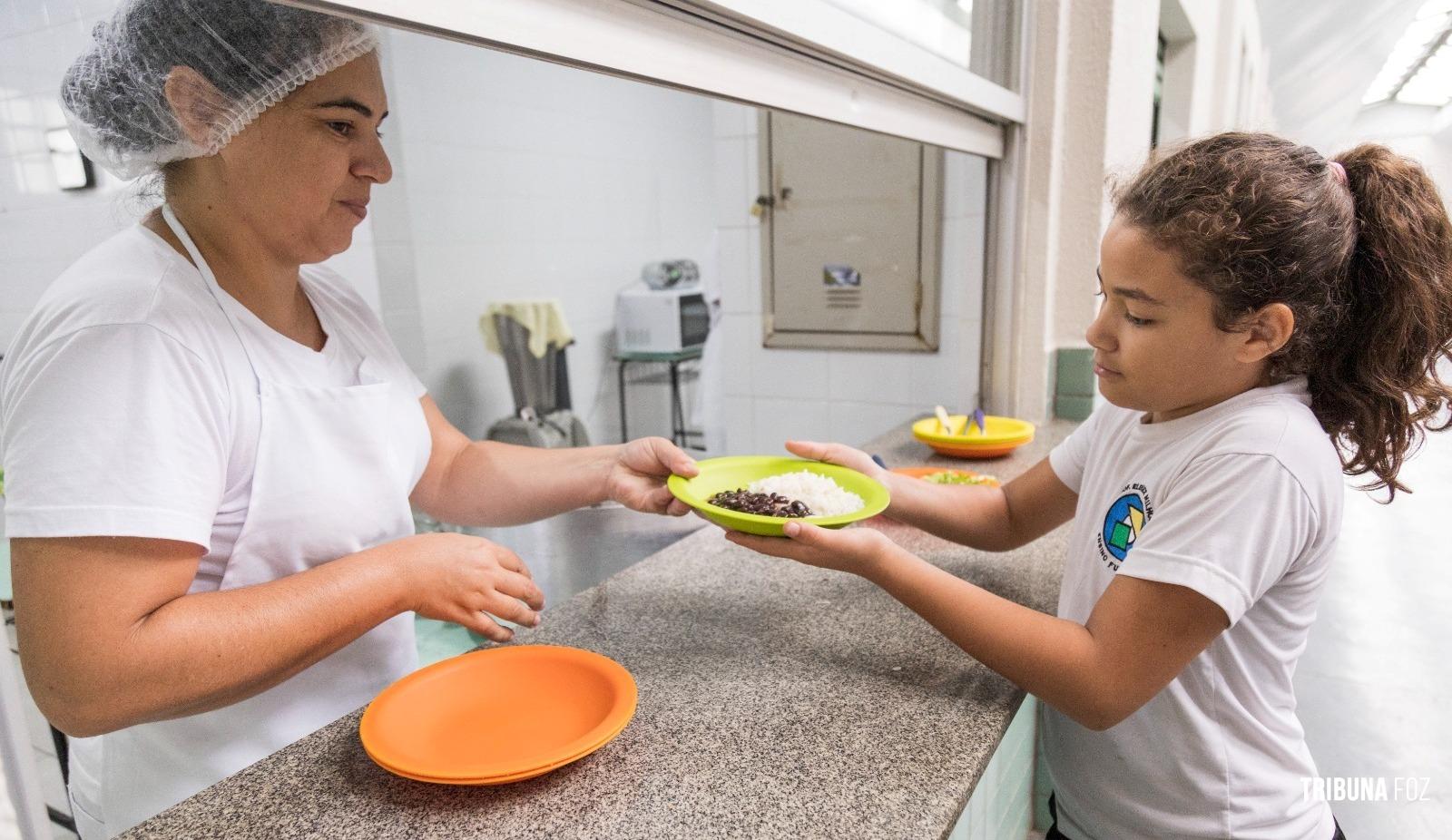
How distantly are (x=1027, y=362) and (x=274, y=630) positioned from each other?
1924 mm

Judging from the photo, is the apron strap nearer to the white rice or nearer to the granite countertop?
the granite countertop

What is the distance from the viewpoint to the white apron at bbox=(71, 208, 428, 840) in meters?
0.83

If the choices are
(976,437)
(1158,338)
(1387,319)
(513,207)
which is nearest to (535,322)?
(513,207)

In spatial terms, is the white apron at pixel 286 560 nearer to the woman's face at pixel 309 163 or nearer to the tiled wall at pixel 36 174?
the woman's face at pixel 309 163

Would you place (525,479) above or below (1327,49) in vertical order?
below

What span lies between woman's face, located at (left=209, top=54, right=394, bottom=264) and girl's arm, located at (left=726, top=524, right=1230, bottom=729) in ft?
1.96

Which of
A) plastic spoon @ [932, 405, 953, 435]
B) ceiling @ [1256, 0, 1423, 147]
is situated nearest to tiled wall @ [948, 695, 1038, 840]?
plastic spoon @ [932, 405, 953, 435]

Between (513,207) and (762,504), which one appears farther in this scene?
(513,207)

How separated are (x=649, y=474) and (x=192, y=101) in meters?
0.70

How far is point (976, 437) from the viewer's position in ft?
6.02

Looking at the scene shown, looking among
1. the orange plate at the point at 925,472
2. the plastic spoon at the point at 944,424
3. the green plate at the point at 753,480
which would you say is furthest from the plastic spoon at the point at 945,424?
the green plate at the point at 753,480

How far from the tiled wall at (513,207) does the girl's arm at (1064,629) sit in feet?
8.22

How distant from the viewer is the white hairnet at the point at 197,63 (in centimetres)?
75

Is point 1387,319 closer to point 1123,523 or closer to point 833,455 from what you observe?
point 1123,523
